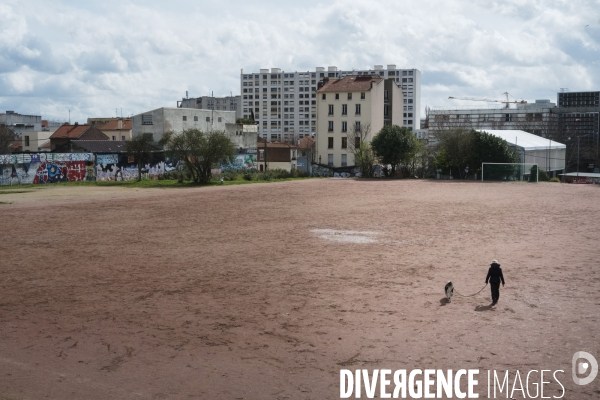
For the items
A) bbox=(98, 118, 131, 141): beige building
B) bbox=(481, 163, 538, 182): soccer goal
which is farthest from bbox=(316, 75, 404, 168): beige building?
bbox=(98, 118, 131, 141): beige building

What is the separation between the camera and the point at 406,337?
1120cm

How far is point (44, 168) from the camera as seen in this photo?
54.9m

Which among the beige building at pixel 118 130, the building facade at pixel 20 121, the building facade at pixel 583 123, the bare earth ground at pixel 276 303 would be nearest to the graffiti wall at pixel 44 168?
the bare earth ground at pixel 276 303

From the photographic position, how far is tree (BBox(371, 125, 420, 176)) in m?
64.0

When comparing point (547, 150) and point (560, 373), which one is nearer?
point (560, 373)

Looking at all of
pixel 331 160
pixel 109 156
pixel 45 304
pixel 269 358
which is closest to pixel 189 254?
pixel 45 304

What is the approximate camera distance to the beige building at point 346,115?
8288cm

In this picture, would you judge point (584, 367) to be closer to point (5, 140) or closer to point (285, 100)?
point (5, 140)

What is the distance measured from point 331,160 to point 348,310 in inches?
2877

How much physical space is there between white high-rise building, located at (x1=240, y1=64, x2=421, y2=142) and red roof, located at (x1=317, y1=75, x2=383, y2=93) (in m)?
81.4

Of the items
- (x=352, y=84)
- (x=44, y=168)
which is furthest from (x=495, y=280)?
(x=352, y=84)

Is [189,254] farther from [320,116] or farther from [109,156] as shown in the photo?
[320,116]

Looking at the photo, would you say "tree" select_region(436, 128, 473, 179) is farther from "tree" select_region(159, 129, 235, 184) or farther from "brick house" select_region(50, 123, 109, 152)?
"brick house" select_region(50, 123, 109, 152)

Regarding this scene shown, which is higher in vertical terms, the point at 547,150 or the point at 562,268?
the point at 547,150
